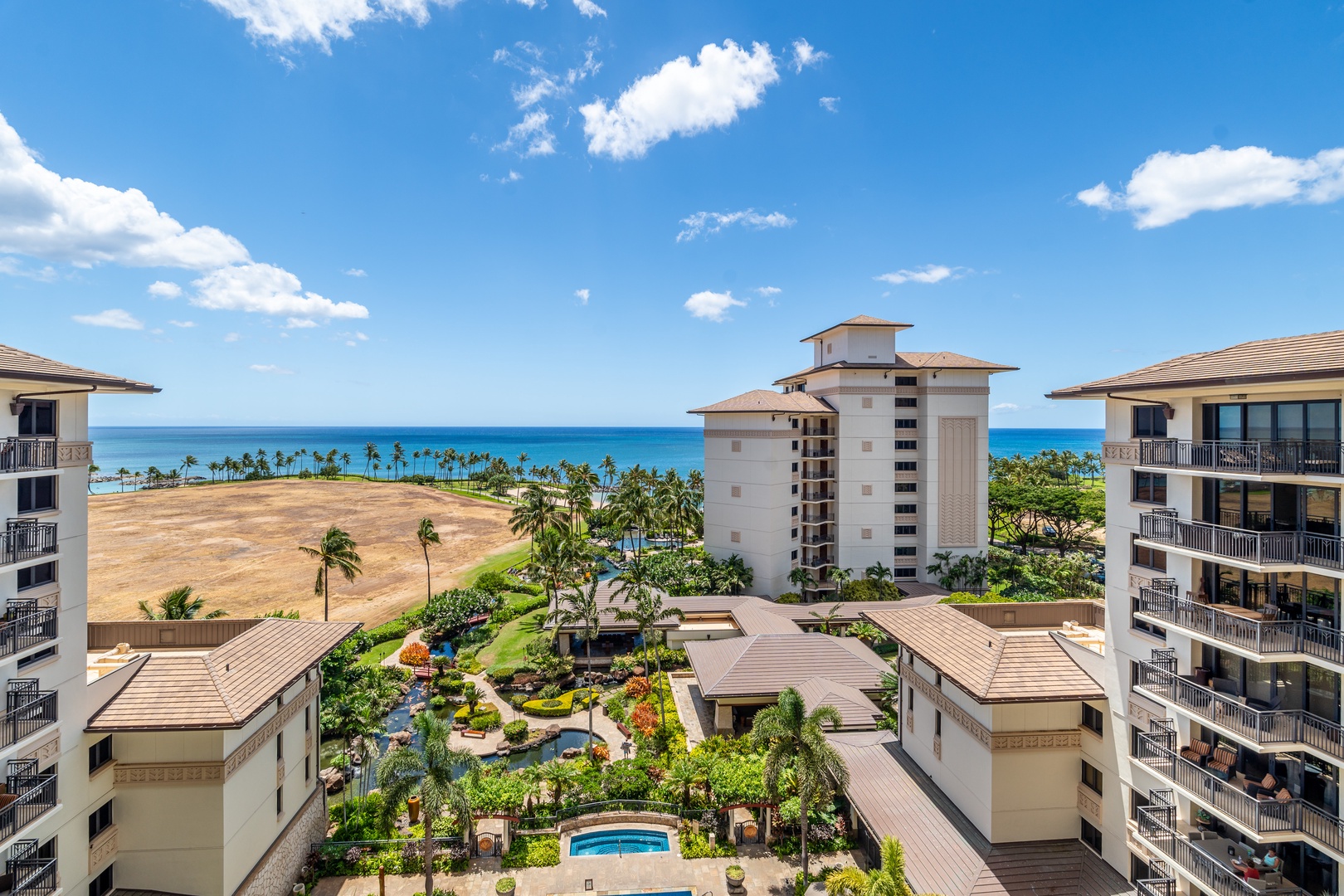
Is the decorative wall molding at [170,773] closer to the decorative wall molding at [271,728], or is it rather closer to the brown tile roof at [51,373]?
the decorative wall molding at [271,728]

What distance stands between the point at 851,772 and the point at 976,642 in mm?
7081

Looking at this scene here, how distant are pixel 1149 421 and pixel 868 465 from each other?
104ft

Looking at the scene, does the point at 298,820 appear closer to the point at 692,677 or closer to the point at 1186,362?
the point at 692,677

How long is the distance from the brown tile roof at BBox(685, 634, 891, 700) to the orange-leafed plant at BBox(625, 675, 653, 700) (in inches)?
131

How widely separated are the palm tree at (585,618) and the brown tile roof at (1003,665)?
1547 centimetres

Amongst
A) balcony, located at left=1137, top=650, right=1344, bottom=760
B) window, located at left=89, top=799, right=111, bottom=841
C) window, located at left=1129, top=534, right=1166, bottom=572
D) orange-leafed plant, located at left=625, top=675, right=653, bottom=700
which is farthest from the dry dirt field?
balcony, located at left=1137, top=650, right=1344, bottom=760

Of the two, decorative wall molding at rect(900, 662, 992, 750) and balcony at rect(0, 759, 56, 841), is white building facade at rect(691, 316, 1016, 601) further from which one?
balcony at rect(0, 759, 56, 841)

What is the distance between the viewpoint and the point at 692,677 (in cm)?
3444

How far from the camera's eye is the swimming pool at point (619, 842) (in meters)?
20.8

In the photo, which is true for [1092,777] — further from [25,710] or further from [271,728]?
[25,710]

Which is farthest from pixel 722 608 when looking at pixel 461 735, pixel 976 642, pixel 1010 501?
pixel 1010 501

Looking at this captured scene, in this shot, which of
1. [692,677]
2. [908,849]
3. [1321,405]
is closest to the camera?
[1321,405]

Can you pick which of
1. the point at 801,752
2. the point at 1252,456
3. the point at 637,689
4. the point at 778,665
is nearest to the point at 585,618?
the point at 637,689

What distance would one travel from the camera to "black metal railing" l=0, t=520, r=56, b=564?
526 inches
